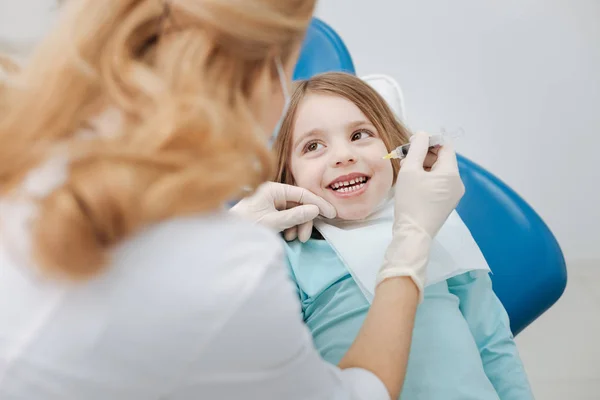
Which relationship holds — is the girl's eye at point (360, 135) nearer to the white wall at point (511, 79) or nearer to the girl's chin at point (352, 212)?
the girl's chin at point (352, 212)

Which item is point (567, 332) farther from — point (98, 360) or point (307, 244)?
point (98, 360)

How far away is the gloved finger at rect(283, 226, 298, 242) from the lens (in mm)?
1318

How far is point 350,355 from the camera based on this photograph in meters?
0.80

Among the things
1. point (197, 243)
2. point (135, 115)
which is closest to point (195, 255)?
point (197, 243)

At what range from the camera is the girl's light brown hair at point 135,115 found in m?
0.51

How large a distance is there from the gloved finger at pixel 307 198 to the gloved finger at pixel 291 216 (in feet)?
0.06

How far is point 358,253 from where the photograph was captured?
1213 mm

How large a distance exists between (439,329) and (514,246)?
425 mm

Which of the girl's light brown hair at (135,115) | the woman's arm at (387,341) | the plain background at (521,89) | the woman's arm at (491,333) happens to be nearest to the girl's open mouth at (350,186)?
the woman's arm at (491,333)

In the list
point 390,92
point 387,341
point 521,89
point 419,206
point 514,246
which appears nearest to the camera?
point 387,341

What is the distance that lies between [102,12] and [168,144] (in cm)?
15

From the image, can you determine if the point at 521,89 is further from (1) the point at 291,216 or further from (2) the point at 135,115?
(2) the point at 135,115

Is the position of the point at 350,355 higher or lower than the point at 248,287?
lower

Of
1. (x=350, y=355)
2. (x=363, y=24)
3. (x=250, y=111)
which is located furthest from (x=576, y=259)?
(x=250, y=111)
